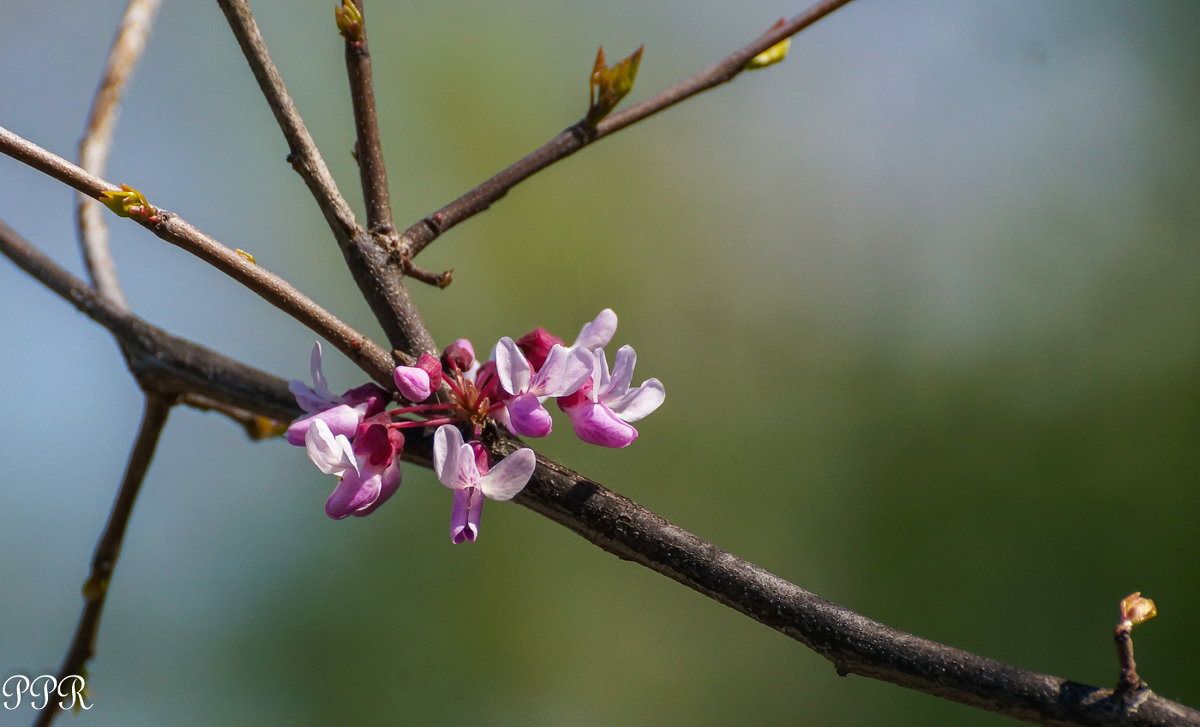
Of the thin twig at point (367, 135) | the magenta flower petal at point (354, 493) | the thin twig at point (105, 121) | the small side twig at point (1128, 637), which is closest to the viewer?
the small side twig at point (1128, 637)

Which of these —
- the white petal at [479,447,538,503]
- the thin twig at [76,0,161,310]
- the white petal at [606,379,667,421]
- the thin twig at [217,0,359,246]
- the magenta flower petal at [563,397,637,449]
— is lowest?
the white petal at [479,447,538,503]

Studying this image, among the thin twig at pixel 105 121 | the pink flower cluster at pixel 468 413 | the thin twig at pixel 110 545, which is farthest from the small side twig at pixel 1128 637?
the thin twig at pixel 105 121

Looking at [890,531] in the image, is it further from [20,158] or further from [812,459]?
[20,158]

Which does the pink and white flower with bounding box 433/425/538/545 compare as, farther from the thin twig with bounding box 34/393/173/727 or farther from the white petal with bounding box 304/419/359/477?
the thin twig with bounding box 34/393/173/727

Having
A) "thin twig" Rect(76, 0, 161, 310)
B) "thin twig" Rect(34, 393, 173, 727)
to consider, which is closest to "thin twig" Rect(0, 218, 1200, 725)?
"thin twig" Rect(34, 393, 173, 727)

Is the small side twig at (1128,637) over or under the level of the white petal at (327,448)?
under

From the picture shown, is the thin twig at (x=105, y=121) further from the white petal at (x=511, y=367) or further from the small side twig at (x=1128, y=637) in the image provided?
the small side twig at (x=1128, y=637)

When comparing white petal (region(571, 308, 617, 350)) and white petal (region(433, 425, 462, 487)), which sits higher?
white petal (region(571, 308, 617, 350))

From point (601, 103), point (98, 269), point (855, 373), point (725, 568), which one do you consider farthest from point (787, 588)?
point (855, 373)
